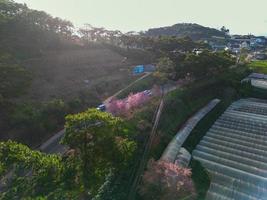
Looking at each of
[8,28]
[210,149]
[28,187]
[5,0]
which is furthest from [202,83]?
[5,0]

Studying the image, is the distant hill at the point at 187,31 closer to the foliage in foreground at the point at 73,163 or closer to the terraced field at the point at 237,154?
the terraced field at the point at 237,154

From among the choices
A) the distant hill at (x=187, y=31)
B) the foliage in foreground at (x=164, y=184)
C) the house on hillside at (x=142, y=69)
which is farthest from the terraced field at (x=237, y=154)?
the distant hill at (x=187, y=31)

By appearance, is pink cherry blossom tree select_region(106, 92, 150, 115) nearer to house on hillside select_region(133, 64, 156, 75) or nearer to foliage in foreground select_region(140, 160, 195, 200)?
foliage in foreground select_region(140, 160, 195, 200)

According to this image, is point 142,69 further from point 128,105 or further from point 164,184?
point 164,184

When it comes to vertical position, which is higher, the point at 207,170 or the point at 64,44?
the point at 64,44

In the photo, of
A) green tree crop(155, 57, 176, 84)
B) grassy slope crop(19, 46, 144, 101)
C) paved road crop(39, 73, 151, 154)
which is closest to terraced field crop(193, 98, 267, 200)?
green tree crop(155, 57, 176, 84)

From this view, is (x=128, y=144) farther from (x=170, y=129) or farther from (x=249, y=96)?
(x=249, y=96)
